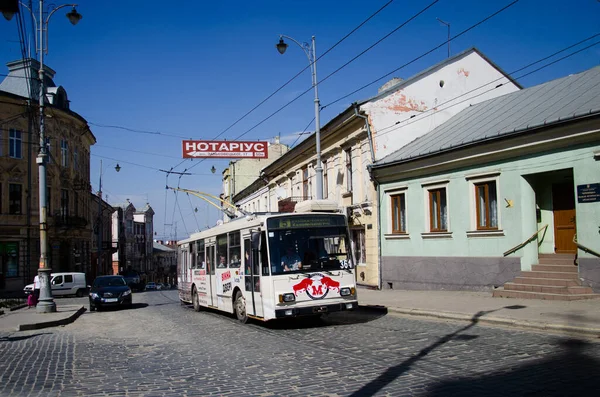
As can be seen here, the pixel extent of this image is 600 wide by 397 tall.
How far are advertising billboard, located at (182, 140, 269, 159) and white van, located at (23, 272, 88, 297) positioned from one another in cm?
1668

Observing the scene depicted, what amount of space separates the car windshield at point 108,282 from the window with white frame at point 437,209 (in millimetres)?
13121

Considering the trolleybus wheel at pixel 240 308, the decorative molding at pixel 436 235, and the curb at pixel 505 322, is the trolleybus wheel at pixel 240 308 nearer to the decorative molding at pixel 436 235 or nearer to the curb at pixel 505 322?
the curb at pixel 505 322

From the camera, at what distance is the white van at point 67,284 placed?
37531 millimetres

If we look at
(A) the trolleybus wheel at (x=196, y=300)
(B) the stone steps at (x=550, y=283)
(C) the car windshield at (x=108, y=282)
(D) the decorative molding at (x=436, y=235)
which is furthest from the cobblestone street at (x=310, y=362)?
(C) the car windshield at (x=108, y=282)

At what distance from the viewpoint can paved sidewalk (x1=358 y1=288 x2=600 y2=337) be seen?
11.1 m

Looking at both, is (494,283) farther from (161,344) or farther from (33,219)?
(33,219)

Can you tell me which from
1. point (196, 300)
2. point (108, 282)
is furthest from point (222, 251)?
point (108, 282)

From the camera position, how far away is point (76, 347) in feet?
40.7

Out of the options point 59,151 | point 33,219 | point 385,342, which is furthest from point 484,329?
point 59,151

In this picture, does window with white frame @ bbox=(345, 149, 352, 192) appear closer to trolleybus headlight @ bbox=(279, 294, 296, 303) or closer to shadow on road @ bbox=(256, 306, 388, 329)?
shadow on road @ bbox=(256, 306, 388, 329)

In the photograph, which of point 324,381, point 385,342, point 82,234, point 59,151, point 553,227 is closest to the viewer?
point 324,381

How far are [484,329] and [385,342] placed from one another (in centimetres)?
245

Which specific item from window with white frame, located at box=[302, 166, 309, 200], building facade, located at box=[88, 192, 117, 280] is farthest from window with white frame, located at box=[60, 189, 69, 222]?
window with white frame, located at box=[302, 166, 309, 200]

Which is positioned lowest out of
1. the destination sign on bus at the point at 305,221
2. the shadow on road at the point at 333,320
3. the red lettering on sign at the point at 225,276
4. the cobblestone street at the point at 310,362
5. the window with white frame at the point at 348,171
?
the shadow on road at the point at 333,320
